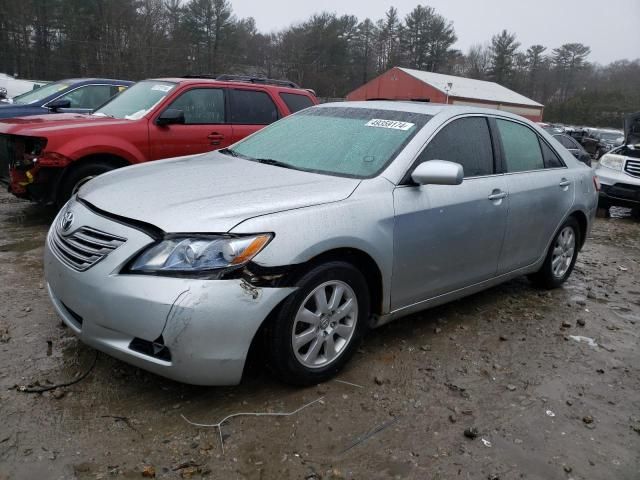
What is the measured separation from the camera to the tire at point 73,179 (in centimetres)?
546

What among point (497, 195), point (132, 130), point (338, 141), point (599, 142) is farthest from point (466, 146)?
point (599, 142)

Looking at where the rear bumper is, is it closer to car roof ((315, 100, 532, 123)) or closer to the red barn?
car roof ((315, 100, 532, 123))

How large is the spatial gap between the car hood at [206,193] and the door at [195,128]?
264 centimetres

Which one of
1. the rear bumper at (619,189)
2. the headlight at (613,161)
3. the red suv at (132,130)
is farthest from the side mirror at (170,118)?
the headlight at (613,161)

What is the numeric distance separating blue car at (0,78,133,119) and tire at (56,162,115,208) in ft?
9.22

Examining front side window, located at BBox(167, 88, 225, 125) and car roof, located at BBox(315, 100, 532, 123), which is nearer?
car roof, located at BBox(315, 100, 532, 123)

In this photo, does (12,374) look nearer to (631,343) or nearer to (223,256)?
(223,256)

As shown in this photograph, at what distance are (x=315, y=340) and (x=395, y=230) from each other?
789mm

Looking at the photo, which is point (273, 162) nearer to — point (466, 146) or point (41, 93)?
point (466, 146)

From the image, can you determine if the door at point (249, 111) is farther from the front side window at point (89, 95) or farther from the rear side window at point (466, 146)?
the rear side window at point (466, 146)

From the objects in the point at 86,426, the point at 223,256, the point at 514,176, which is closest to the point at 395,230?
the point at 223,256

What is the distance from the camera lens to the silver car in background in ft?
7.86

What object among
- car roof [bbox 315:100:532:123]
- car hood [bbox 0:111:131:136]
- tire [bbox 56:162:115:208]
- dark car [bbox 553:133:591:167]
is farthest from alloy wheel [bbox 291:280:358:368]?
dark car [bbox 553:133:591:167]

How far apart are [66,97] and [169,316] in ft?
24.5
